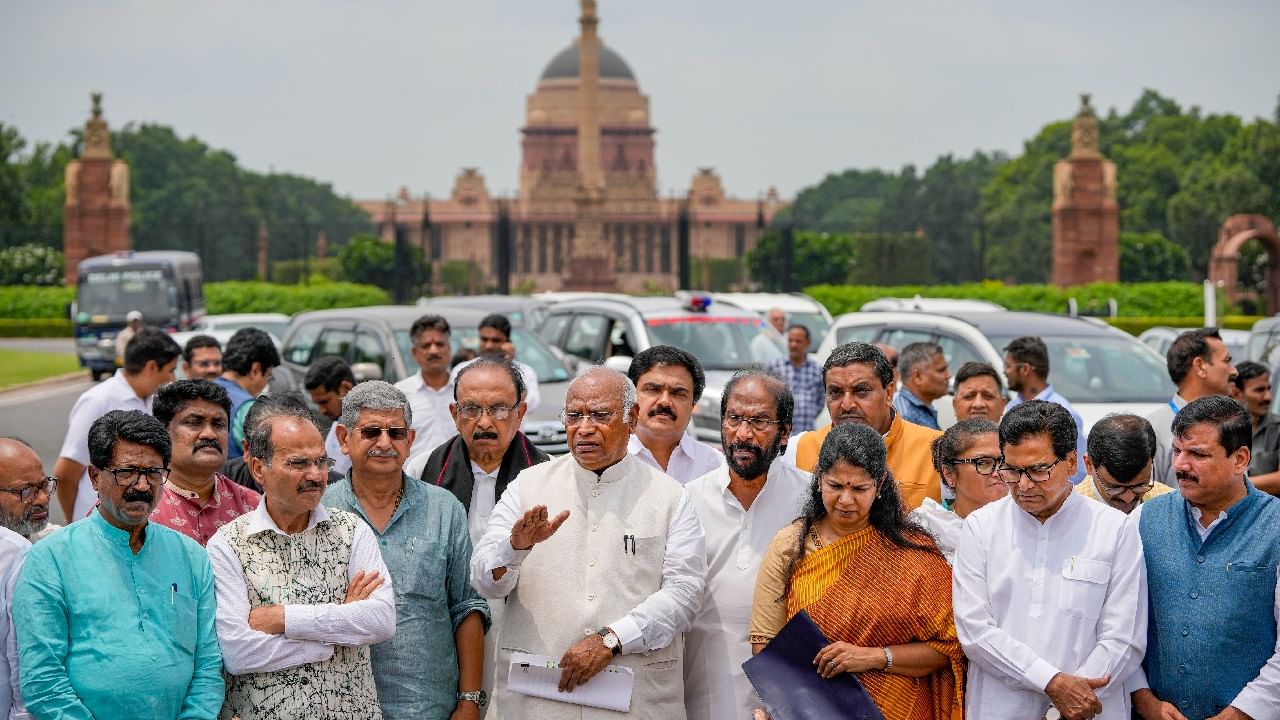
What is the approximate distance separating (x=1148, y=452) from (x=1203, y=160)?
59125 mm

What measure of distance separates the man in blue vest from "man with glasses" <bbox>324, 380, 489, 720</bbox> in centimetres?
202

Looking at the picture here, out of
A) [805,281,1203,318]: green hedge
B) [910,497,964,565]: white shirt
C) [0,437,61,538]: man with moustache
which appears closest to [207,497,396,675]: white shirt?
[0,437,61,538]: man with moustache

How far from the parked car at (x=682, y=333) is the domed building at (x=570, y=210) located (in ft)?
161

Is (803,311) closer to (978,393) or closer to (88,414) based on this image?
(978,393)

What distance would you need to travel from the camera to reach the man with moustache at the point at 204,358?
8.12 metres

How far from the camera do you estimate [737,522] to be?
5.05 meters

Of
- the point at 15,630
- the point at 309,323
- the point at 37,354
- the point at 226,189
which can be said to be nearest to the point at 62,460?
the point at 15,630

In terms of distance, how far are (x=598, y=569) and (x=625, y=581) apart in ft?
0.30

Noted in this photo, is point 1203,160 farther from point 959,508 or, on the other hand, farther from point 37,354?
point 959,508

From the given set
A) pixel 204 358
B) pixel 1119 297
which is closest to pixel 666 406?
pixel 204 358

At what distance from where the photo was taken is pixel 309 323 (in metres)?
13.1

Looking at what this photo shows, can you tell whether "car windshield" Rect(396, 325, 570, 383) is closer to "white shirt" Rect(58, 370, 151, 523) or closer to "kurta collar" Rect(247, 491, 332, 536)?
"white shirt" Rect(58, 370, 151, 523)

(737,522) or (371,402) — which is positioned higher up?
(371,402)

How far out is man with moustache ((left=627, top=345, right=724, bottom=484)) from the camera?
224 inches
